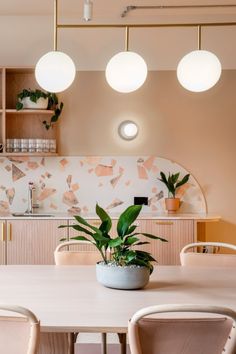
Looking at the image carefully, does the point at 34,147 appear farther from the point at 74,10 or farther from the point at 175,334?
the point at 175,334

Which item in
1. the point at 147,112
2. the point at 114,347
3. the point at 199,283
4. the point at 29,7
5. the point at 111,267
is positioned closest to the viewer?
the point at 111,267

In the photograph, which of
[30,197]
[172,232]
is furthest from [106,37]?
[172,232]

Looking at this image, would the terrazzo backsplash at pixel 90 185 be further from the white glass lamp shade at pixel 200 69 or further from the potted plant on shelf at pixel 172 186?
the white glass lamp shade at pixel 200 69

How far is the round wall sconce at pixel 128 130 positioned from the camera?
439cm

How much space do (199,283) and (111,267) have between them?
0.45 meters

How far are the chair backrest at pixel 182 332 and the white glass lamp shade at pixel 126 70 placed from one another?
1293 mm

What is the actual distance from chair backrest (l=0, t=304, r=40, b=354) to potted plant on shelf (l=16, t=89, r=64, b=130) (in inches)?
122

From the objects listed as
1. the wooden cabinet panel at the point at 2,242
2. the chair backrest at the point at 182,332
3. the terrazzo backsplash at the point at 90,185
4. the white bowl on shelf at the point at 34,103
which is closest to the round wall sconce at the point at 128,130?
the terrazzo backsplash at the point at 90,185

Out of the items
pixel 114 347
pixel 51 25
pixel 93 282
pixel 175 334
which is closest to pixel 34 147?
pixel 51 25

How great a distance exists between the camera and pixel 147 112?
4430 millimetres

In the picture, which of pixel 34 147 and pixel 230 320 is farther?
pixel 34 147

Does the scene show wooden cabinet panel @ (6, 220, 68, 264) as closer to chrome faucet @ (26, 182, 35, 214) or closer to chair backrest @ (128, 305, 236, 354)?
chrome faucet @ (26, 182, 35, 214)

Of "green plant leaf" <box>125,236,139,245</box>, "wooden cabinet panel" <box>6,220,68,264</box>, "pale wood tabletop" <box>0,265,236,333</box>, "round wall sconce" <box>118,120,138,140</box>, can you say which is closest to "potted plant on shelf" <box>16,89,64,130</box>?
"round wall sconce" <box>118,120,138,140</box>

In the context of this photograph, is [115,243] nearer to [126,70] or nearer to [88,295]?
[88,295]
